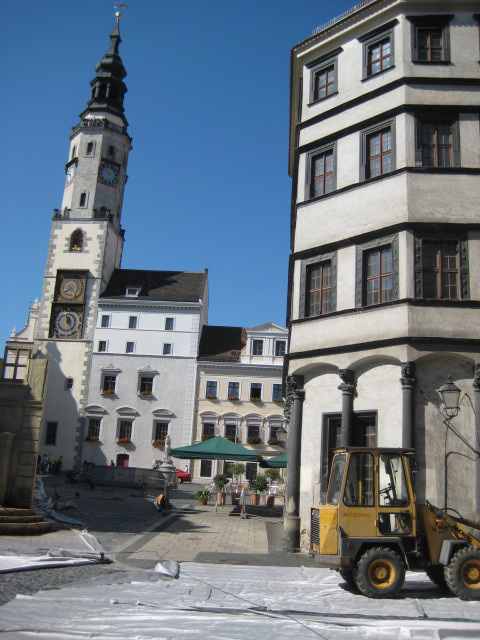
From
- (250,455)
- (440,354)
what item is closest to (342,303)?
(440,354)

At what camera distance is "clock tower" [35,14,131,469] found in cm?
5284

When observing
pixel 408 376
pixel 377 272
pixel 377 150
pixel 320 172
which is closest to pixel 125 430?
pixel 320 172

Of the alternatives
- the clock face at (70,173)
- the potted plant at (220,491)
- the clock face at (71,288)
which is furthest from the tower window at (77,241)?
the potted plant at (220,491)

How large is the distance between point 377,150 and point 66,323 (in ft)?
137

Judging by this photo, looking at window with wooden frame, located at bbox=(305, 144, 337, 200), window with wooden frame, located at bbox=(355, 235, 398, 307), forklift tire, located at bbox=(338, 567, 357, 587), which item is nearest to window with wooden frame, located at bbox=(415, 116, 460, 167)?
window with wooden frame, located at bbox=(355, 235, 398, 307)

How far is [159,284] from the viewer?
192 feet

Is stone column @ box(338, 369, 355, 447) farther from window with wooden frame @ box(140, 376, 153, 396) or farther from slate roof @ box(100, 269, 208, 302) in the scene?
slate roof @ box(100, 269, 208, 302)

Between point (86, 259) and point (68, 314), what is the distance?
543 centimetres

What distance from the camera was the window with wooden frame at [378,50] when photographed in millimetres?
18594

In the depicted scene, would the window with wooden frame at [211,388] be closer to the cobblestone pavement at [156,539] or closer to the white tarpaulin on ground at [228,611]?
the cobblestone pavement at [156,539]

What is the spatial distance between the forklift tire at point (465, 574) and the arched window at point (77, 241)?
50.9 m

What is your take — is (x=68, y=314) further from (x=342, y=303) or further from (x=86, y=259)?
(x=342, y=303)

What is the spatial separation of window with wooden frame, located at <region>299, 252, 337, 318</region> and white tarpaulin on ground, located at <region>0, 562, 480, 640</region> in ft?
27.6

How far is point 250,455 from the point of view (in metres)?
→ 25.7
